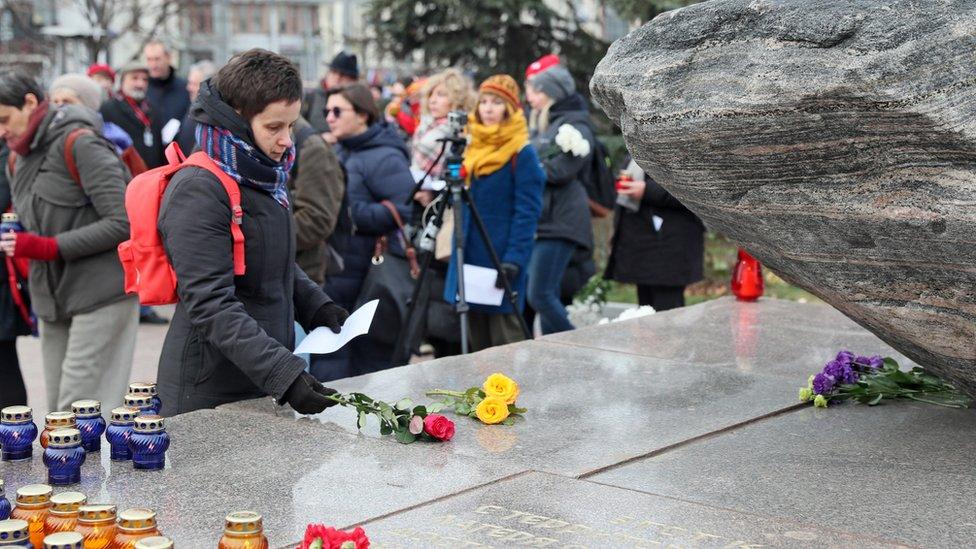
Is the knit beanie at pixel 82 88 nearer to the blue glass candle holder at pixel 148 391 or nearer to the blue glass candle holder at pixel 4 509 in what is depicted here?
the blue glass candle holder at pixel 148 391

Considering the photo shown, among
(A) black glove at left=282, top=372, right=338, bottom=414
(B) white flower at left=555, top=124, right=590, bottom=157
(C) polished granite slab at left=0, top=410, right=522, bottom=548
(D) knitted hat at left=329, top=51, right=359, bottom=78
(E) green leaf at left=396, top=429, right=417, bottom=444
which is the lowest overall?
(C) polished granite slab at left=0, top=410, right=522, bottom=548

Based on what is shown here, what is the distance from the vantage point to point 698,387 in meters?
4.70

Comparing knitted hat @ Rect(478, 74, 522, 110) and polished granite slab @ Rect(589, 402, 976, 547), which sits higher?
knitted hat @ Rect(478, 74, 522, 110)

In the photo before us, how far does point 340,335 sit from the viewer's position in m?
4.05

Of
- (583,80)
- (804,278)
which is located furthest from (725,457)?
(583,80)

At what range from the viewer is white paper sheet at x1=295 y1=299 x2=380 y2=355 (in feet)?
13.0

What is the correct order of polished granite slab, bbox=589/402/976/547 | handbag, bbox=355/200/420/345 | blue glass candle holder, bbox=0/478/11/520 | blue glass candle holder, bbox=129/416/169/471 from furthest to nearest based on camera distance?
1. handbag, bbox=355/200/420/345
2. blue glass candle holder, bbox=129/416/169/471
3. polished granite slab, bbox=589/402/976/547
4. blue glass candle holder, bbox=0/478/11/520

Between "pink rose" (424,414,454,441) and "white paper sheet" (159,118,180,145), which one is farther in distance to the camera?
"white paper sheet" (159,118,180,145)

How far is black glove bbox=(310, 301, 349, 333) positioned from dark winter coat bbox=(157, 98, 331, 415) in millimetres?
34

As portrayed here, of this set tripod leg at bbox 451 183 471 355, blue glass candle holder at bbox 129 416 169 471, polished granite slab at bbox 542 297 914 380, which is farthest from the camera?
tripod leg at bbox 451 183 471 355

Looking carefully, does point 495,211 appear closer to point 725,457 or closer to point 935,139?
point 725,457

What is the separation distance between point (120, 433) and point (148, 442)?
0.42 feet

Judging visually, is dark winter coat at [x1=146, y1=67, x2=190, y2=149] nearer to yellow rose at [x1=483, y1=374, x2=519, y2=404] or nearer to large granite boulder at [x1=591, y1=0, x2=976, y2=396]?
yellow rose at [x1=483, y1=374, x2=519, y2=404]

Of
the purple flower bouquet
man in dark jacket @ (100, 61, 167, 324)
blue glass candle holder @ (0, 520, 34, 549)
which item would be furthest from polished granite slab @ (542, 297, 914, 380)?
man in dark jacket @ (100, 61, 167, 324)
